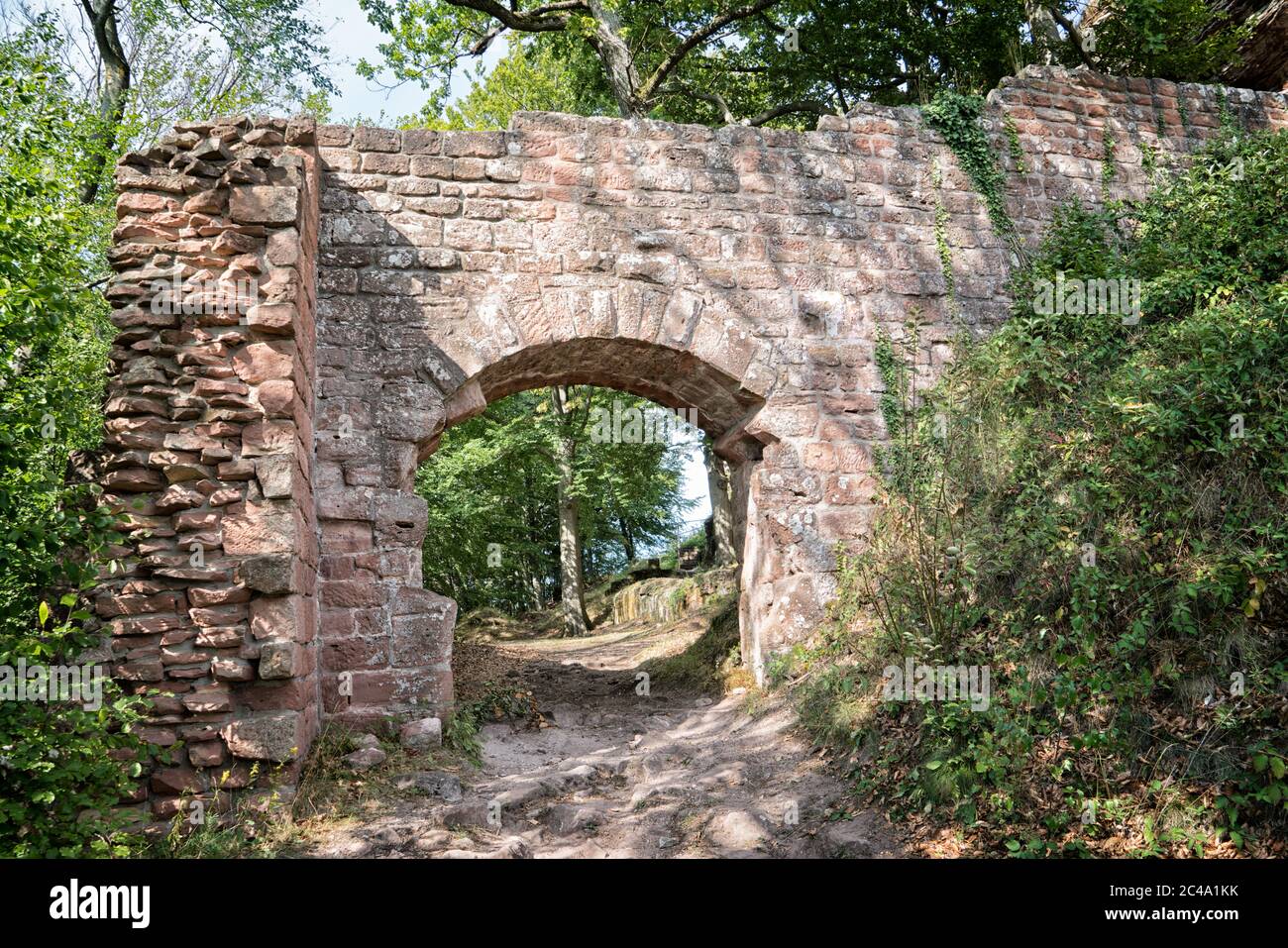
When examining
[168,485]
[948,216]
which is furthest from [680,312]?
[168,485]

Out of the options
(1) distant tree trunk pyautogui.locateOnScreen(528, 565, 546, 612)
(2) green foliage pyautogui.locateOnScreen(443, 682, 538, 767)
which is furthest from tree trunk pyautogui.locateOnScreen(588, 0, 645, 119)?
(1) distant tree trunk pyautogui.locateOnScreen(528, 565, 546, 612)

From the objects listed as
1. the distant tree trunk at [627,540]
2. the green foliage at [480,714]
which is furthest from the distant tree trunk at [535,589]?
the green foliage at [480,714]

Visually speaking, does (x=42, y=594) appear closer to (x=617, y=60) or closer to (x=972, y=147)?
(x=972, y=147)

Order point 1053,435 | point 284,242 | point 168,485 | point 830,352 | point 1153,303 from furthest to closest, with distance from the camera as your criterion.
Result: point 830,352
point 1153,303
point 1053,435
point 284,242
point 168,485

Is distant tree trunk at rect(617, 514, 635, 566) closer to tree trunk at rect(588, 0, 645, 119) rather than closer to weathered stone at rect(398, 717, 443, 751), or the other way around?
tree trunk at rect(588, 0, 645, 119)

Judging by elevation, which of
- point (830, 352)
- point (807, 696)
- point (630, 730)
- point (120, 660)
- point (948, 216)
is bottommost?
point (630, 730)

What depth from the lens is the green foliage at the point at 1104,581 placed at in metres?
3.60

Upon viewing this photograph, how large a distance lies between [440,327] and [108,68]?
10393 millimetres

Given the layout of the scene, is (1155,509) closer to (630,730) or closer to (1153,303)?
(1153,303)

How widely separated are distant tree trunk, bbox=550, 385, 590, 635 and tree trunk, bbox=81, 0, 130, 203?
8.11 metres

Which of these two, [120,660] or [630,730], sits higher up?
[120,660]

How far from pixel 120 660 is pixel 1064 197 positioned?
8.21 meters

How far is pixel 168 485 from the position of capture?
478 cm

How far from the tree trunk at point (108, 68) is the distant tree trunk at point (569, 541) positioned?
8111 millimetres
